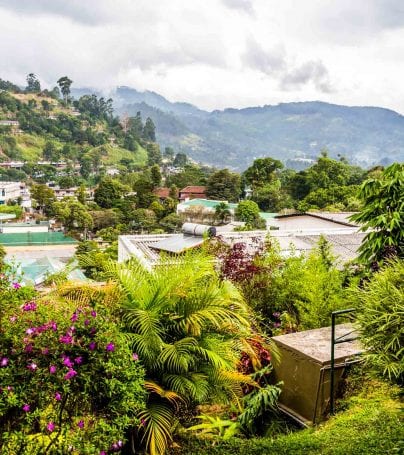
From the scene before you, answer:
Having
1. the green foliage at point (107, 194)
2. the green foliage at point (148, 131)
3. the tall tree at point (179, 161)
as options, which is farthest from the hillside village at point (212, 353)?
the green foliage at point (148, 131)

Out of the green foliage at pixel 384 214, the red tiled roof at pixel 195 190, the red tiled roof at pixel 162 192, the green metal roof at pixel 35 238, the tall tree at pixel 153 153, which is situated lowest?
the green metal roof at pixel 35 238

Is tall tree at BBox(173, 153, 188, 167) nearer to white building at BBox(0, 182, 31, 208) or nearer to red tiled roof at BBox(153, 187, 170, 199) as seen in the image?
white building at BBox(0, 182, 31, 208)

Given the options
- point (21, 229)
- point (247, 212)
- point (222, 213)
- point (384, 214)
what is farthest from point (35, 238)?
point (384, 214)

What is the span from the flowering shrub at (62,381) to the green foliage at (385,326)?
1576 mm

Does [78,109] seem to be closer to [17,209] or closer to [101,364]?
[17,209]

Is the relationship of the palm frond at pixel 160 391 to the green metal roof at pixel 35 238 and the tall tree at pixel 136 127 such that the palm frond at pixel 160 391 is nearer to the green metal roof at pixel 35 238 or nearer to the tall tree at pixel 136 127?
the green metal roof at pixel 35 238

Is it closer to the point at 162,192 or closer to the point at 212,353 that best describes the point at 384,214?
the point at 212,353

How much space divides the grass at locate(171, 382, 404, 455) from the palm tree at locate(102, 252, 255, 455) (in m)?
0.32

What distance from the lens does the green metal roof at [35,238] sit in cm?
4422

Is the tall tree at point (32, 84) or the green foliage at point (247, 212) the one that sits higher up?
the tall tree at point (32, 84)

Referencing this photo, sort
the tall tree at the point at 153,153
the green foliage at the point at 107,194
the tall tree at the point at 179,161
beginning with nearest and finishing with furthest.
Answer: the green foliage at the point at 107,194 → the tall tree at the point at 153,153 → the tall tree at the point at 179,161

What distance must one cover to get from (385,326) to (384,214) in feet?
8.73

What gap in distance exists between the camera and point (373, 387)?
436 centimetres

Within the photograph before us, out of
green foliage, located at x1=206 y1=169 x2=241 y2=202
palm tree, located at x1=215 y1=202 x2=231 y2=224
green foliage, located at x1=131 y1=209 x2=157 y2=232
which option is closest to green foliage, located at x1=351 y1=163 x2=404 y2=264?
palm tree, located at x1=215 y1=202 x2=231 y2=224
